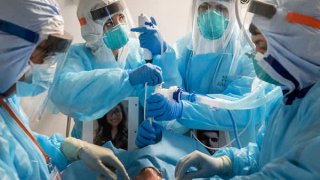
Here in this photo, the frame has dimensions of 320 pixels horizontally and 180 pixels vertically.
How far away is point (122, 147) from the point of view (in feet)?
5.96

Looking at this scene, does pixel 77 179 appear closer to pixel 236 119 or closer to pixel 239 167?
pixel 239 167

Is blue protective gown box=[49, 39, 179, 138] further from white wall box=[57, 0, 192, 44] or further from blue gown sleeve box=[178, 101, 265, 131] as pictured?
white wall box=[57, 0, 192, 44]

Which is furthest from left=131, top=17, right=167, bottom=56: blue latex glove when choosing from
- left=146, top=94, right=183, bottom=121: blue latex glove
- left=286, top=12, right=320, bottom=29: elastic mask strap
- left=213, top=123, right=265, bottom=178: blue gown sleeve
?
left=286, top=12, right=320, bottom=29: elastic mask strap

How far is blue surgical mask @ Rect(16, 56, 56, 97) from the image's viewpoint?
3.95ft

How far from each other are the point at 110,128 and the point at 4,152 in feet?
2.81

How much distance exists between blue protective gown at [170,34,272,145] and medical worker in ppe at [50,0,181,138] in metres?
0.21

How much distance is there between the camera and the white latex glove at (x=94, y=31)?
1.84m

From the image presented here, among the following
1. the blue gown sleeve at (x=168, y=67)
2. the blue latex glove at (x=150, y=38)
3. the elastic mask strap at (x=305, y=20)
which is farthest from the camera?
the blue gown sleeve at (x=168, y=67)

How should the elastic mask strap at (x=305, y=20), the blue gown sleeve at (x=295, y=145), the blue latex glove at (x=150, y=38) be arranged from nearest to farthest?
1. the blue gown sleeve at (x=295, y=145)
2. the elastic mask strap at (x=305, y=20)
3. the blue latex glove at (x=150, y=38)

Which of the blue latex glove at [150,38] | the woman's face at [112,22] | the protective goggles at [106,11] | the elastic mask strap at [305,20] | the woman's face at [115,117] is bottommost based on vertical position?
the woman's face at [115,117]

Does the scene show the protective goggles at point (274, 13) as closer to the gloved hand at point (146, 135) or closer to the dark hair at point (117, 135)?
the gloved hand at point (146, 135)

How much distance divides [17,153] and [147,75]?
2.20ft

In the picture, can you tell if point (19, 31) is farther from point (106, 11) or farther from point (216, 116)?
point (216, 116)

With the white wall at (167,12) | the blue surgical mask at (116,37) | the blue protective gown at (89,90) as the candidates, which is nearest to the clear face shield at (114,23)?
the blue surgical mask at (116,37)
